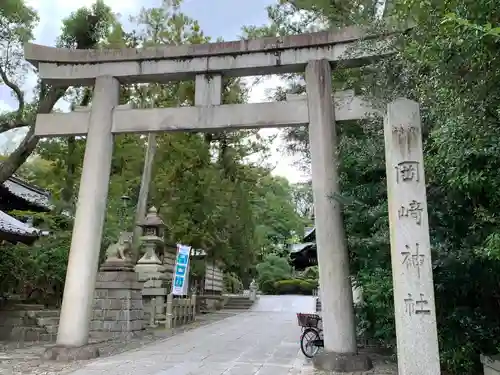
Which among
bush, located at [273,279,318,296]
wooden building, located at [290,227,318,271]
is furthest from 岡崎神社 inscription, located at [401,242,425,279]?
bush, located at [273,279,318,296]

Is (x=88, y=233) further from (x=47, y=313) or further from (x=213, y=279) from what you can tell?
(x=213, y=279)

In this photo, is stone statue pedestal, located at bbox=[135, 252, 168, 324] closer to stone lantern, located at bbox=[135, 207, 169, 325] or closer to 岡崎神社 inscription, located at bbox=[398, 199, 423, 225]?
stone lantern, located at bbox=[135, 207, 169, 325]

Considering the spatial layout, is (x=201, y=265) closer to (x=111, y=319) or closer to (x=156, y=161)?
(x=156, y=161)

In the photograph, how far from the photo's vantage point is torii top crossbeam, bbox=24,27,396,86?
8070 mm

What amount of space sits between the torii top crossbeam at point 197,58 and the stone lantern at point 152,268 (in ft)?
24.1

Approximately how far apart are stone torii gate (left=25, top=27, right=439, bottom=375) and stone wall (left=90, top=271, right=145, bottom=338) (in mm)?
3813

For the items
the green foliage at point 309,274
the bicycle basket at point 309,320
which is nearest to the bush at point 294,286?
the green foliage at point 309,274

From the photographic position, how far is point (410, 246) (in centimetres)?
467

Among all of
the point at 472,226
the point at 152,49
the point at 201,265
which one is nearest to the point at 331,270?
the point at 472,226

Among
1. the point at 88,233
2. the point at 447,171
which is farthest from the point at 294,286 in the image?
the point at 447,171

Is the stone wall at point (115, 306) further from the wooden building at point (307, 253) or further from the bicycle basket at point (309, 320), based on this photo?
the wooden building at point (307, 253)

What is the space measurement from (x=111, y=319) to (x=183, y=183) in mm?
7192

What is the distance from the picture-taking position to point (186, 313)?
15469 mm

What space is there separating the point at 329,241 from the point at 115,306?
6.94 metres
